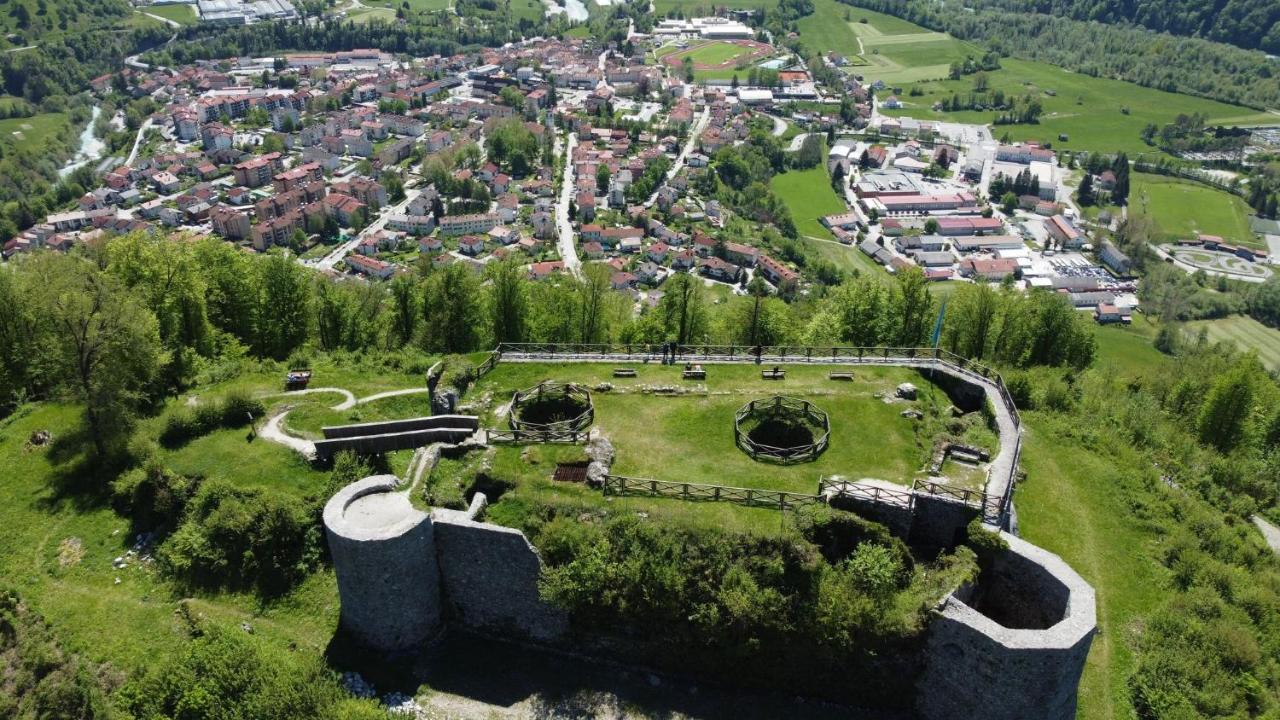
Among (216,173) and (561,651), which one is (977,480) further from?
(216,173)

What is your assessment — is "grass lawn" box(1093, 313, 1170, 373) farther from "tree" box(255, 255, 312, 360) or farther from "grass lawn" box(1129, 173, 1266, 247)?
"tree" box(255, 255, 312, 360)

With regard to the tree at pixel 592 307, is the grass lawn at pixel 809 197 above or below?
below

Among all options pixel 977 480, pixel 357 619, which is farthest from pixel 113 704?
pixel 977 480

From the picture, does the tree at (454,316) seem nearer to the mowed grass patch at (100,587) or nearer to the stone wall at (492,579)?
the mowed grass patch at (100,587)

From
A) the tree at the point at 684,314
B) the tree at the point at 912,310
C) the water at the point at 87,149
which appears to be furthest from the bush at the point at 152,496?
the water at the point at 87,149

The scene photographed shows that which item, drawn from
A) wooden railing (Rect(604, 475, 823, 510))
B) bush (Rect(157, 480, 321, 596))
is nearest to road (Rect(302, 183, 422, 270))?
bush (Rect(157, 480, 321, 596))

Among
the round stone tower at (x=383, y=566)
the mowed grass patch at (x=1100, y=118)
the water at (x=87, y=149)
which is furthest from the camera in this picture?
the mowed grass patch at (x=1100, y=118)
